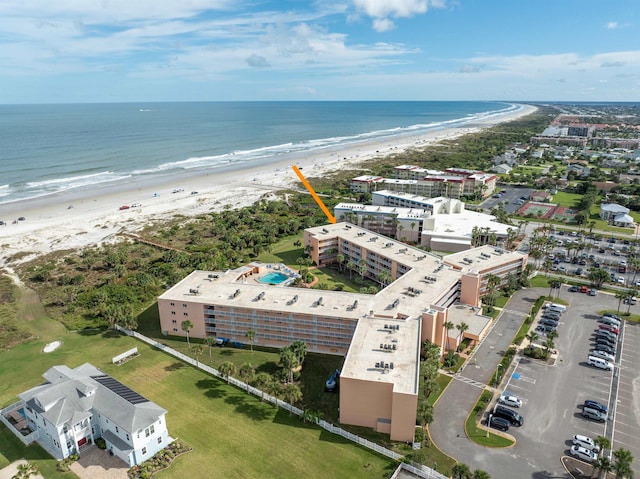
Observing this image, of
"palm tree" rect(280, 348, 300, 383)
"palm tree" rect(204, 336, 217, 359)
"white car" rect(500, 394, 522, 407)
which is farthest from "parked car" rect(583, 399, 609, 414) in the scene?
"palm tree" rect(204, 336, 217, 359)

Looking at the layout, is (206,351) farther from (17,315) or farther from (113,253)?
(113,253)

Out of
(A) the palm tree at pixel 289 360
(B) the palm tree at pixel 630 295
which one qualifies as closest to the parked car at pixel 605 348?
(B) the palm tree at pixel 630 295

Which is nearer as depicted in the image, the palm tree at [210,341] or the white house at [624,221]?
the palm tree at [210,341]

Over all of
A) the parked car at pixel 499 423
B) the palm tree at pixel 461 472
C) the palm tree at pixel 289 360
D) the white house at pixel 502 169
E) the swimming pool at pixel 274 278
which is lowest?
the parked car at pixel 499 423

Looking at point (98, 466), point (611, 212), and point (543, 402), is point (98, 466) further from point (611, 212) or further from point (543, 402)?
point (611, 212)

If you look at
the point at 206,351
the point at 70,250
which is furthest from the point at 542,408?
the point at 70,250

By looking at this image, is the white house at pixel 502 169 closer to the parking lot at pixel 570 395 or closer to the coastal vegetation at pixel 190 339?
the coastal vegetation at pixel 190 339

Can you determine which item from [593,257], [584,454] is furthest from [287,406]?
[593,257]
